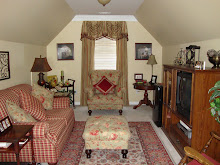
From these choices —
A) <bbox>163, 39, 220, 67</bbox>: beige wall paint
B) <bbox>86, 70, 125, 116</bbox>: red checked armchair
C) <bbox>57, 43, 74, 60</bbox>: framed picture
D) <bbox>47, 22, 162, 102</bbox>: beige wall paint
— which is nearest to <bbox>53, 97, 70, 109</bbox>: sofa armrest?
<bbox>86, 70, 125, 116</bbox>: red checked armchair

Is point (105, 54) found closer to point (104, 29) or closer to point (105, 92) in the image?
point (104, 29)

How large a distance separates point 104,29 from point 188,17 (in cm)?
314

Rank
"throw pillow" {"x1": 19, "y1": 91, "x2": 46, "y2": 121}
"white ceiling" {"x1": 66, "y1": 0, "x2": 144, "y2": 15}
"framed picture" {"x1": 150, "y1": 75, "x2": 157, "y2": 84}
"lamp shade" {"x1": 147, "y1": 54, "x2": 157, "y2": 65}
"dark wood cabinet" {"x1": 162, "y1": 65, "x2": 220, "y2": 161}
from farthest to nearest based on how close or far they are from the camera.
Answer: "framed picture" {"x1": 150, "y1": 75, "x2": 157, "y2": 84} → "lamp shade" {"x1": 147, "y1": 54, "x2": 157, "y2": 65} → "white ceiling" {"x1": 66, "y1": 0, "x2": 144, "y2": 15} → "throw pillow" {"x1": 19, "y1": 91, "x2": 46, "y2": 121} → "dark wood cabinet" {"x1": 162, "y1": 65, "x2": 220, "y2": 161}

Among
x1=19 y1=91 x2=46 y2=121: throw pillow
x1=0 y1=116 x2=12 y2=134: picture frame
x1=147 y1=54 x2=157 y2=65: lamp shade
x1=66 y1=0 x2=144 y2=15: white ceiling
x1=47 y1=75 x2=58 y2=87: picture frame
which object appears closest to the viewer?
x1=0 y1=116 x2=12 y2=134: picture frame

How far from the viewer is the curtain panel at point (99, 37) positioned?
5.97 metres

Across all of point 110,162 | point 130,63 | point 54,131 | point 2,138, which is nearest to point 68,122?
point 54,131

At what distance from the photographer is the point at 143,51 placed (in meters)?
6.20

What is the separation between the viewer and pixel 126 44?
6.09 m

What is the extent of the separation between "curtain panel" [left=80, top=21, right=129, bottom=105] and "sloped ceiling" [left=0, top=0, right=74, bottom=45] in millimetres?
1091

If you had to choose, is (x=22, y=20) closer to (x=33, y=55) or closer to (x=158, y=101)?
(x=33, y=55)

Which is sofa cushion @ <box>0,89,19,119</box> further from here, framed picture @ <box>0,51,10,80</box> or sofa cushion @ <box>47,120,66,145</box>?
sofa cushion @ <box>47,120,66,145</box>

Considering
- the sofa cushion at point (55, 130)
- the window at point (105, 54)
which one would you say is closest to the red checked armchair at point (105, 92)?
the window at point (105, 54)

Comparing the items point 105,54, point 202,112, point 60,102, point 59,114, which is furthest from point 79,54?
point 202,112

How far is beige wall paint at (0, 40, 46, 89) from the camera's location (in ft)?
12.7
